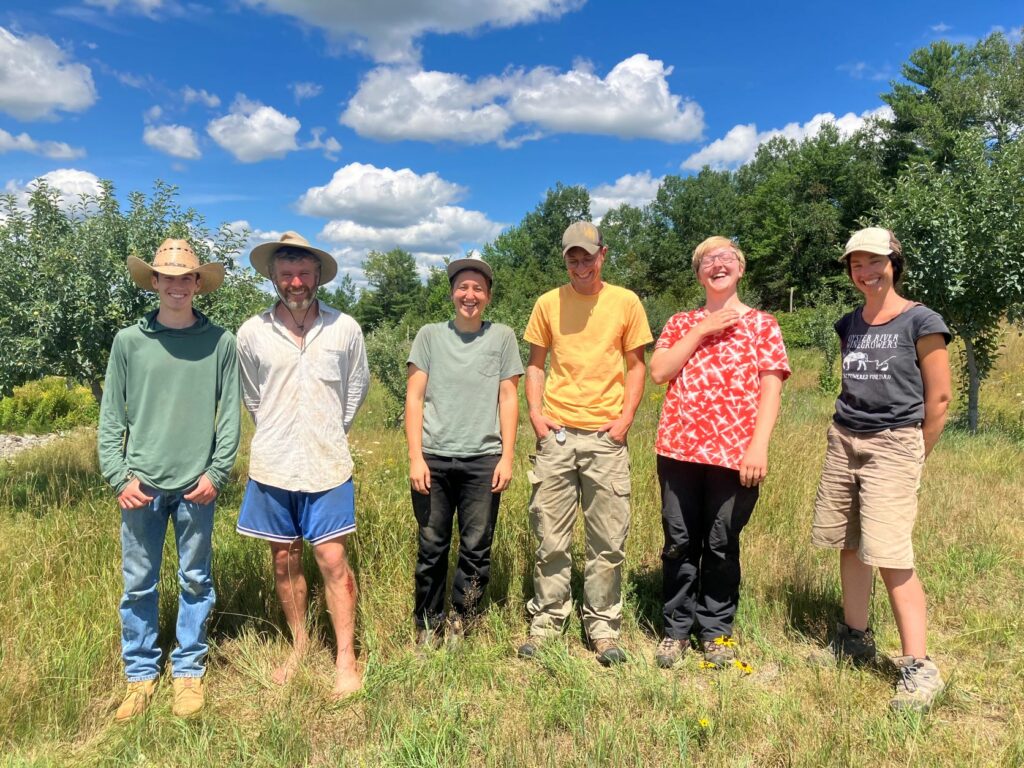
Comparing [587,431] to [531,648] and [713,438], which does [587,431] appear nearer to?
[713,438]

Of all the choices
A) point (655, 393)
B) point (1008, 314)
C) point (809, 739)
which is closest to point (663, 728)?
point (809, 739)

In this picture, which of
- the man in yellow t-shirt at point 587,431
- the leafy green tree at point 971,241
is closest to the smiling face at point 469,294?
the man in yellow t-shirt at point 587,431

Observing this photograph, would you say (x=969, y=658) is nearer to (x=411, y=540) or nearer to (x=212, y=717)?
(x=411, y=540)

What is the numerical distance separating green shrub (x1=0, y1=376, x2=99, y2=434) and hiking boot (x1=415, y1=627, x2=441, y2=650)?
14351 millimetres

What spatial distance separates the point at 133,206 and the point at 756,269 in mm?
45038

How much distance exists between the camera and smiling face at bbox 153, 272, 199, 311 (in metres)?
2.85

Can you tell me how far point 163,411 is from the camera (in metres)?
2.81

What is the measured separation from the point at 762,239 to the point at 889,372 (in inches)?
1823

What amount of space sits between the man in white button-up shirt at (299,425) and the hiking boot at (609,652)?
1.19m

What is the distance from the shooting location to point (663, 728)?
2.54 meters

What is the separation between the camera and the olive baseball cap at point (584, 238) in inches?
124

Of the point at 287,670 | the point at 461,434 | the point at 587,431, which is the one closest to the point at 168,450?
the point at 287,670

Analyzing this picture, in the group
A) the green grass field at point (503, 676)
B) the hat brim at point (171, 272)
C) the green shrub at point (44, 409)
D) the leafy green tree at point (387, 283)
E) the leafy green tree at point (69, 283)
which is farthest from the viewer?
the leafy green tree at point (387, 283)

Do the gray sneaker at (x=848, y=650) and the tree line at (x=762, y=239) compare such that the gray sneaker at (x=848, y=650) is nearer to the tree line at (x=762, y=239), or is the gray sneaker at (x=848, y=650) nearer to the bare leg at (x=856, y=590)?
the bare leg at (x=856, y=590)
